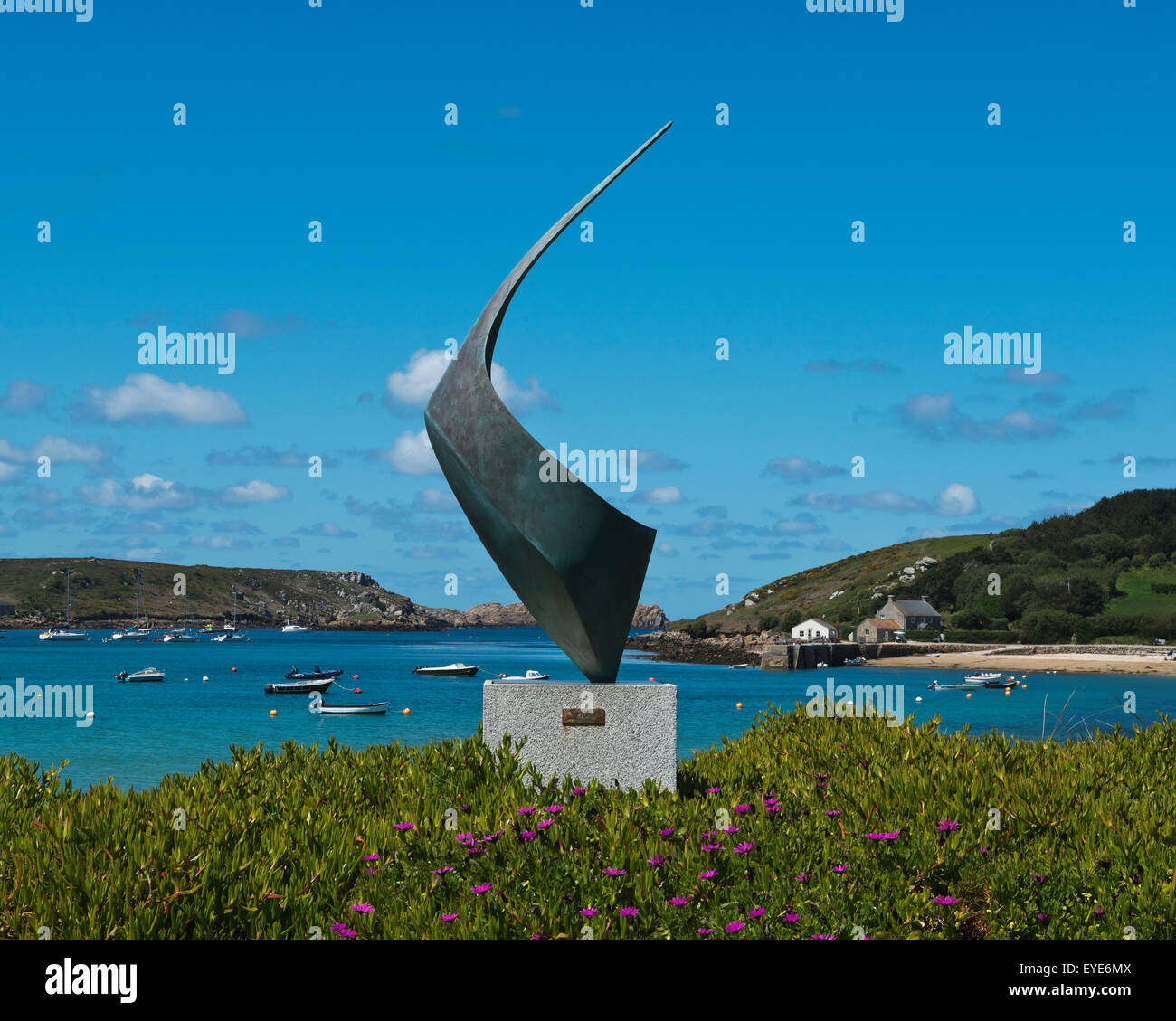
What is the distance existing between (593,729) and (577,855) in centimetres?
232

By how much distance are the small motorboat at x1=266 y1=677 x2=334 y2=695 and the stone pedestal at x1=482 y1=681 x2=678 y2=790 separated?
52.4 metres

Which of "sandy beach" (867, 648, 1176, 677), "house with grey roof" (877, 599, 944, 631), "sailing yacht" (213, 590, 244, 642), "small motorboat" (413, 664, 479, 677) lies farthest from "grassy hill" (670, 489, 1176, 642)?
"sailing yacht" (213, 590, 244, 642)

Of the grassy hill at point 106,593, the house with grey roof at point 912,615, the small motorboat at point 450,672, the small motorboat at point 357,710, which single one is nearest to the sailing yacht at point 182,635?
the grassy hill at point 106,593

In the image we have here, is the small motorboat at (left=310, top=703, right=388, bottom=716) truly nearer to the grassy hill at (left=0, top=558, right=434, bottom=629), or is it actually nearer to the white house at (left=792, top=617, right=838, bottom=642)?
the white house at (left=792, top=617, right=838, bottom=642)

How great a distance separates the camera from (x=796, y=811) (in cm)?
779

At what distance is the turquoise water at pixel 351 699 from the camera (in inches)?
1453

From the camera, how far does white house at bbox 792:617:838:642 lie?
93938mm

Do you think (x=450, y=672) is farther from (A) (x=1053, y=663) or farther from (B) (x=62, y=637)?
(B) (x=62, y=637)

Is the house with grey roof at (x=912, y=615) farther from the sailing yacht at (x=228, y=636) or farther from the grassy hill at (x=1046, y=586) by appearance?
the sailing yacht at (x=228, y=636)

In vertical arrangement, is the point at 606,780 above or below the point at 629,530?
below

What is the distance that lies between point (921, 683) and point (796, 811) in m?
66.0

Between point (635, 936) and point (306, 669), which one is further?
point (306, 669)
